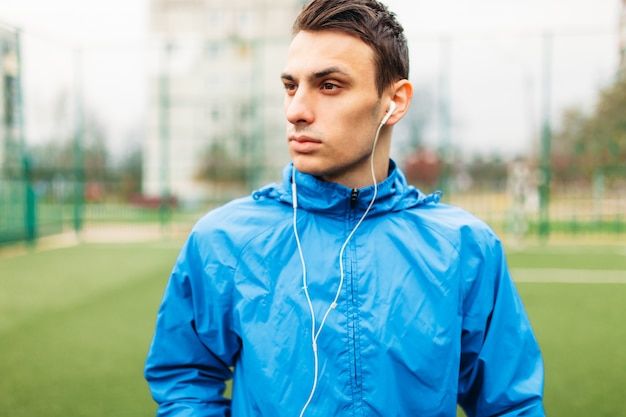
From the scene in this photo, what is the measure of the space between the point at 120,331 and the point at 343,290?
13.4ft

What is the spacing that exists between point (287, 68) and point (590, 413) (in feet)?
9.37

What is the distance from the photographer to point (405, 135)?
455 inches

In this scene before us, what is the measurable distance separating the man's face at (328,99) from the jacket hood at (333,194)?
44 millimetres

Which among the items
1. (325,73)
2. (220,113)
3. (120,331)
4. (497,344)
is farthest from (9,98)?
(220,113)

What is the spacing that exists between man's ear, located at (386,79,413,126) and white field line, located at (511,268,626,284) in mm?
6109

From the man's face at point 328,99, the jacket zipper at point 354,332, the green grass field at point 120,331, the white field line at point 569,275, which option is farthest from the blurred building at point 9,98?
the jacket zipper at point 354,332

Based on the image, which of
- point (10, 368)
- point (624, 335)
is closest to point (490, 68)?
point (624, 335)

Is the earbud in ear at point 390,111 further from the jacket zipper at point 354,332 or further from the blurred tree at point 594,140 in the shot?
the blurred tree at point 594,140

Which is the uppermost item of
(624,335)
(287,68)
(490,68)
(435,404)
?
(490,68)

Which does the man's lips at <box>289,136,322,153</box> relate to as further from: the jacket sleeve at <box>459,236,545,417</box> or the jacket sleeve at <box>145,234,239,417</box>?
the jacket sleeve at <box>459,236,545,417</box>

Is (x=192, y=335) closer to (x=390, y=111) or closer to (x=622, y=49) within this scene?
(x=390, y=111)

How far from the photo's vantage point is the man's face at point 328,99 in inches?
47.9

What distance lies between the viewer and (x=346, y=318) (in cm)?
120

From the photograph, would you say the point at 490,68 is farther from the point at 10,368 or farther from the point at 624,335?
the point at 10,368
